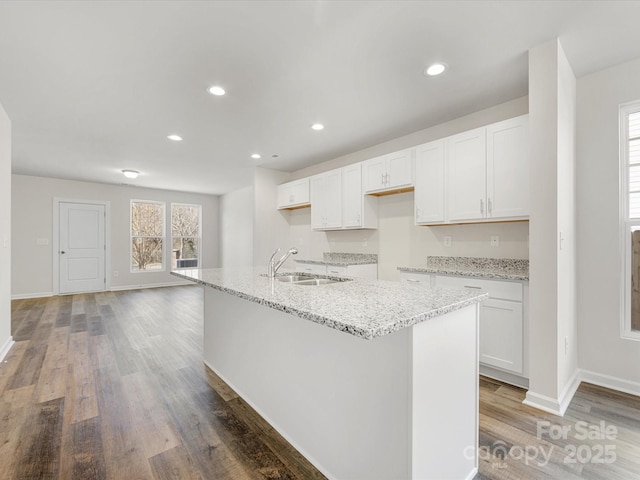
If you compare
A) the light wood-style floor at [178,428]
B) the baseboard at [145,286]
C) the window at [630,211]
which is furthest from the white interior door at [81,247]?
the window at [630,211]

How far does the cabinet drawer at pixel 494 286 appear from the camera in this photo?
7.77 feet

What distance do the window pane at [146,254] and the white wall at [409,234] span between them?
173 inches

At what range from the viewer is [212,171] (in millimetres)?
5672

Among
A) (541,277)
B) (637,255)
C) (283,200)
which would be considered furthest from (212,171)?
(637,255)

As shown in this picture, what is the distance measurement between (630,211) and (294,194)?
3.98 meters

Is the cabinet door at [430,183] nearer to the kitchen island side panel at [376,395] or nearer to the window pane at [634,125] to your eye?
the window pane at [634,125]

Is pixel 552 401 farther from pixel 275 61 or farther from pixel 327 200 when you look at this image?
pixel 327 200

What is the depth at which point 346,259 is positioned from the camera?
4.63 m

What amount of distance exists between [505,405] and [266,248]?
13.1 feet

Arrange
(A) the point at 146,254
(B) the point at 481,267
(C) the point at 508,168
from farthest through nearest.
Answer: (A) the point at 146,254, (B) the point at 481,267, (C) the point at 508,168

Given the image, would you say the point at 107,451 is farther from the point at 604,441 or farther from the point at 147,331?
the point at 604,441

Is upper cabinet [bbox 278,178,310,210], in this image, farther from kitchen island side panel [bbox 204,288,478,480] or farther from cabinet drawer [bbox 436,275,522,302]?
kitchen island side panel [bbox 204,288,478,480]

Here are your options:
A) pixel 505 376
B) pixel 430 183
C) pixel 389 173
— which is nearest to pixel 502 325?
pixel 505 376

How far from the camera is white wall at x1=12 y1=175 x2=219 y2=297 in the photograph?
19.7 feet
